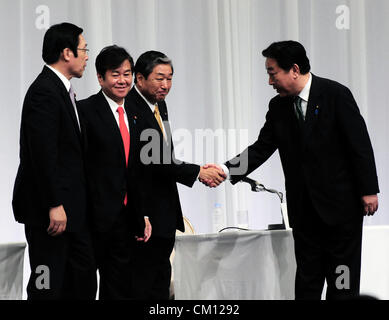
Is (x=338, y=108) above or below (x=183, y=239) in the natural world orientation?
above

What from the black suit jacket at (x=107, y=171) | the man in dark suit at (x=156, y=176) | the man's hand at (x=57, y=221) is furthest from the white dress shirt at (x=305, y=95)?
the man's hand at (x=57, y=221)

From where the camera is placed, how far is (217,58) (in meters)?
5.16

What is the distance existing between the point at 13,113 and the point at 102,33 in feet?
2.82

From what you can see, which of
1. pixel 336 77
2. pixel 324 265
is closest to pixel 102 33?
pixel 336 77

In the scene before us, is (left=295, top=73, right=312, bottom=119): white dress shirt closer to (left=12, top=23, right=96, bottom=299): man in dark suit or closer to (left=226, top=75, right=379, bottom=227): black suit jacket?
(left=226, top=75, right=379, bottom=227): black suit jacket

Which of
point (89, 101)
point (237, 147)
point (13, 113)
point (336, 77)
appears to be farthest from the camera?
point (336, 77)

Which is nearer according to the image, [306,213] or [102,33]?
[306,213]

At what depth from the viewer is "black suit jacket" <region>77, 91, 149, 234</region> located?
8.43 ft

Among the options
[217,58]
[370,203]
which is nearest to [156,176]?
[370,203]

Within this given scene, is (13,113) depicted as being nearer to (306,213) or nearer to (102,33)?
(102,33)

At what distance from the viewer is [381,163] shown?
18.3 ft

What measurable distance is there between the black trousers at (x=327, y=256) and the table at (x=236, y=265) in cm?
29

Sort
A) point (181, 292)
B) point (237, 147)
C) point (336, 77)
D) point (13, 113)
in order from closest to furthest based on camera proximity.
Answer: point (181, 292) < point (13, 113) < point (237, 147) < point (336, 77)

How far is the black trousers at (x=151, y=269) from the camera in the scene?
2.77m
